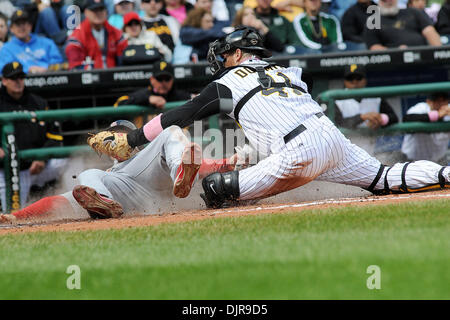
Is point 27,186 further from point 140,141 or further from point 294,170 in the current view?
point 294,170

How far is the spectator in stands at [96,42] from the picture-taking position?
31.3ft

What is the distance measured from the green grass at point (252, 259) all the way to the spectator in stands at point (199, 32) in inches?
192

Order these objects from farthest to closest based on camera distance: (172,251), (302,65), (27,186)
Answer: 1. (302,65)
2. (27,186)
3. (172,251)

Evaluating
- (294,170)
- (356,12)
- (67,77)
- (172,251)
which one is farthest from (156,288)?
(356,12)

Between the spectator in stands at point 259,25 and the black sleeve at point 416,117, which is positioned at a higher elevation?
the spectator in stands at point 259,25

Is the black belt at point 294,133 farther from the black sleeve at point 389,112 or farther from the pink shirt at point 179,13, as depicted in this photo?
the pink shirt at point 179,13

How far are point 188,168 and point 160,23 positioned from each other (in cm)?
453

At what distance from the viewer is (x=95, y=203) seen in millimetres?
6387

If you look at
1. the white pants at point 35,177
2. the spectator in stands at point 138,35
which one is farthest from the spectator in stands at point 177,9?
the white pants at point 35,177

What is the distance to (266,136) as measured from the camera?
6.47 m
